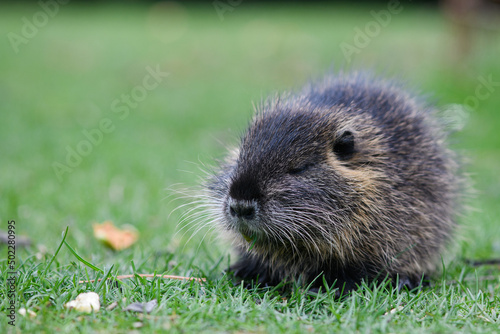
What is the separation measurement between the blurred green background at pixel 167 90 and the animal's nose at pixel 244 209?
2.63 ft

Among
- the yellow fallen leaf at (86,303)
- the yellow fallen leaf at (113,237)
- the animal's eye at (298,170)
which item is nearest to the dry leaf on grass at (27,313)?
the yellow fallen leaf at (86,303)

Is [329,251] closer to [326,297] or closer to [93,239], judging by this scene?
[326,297]

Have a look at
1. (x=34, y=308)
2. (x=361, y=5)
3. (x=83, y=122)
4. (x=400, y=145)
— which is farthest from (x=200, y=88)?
(x=361, y=5)

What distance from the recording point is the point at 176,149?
309 inches

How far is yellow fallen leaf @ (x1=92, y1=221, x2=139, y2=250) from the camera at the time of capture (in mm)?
4492

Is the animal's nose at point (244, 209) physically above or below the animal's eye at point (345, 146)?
below

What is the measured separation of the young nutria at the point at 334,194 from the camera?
136 inches

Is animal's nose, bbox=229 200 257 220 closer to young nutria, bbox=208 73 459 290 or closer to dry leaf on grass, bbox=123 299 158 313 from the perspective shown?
young nutria, bbox=208 73 459 290

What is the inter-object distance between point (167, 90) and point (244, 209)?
844cm

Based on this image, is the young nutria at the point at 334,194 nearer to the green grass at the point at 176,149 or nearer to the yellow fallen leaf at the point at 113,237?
the green grass at the point at 176,149

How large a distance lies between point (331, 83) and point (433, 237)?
153 centimetres

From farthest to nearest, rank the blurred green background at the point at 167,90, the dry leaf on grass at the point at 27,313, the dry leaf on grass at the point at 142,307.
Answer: the blurred green background at the point at 167,90, the dry leaf on grass at the point at 142,307, the dry leaf on grass at the point at 27,313

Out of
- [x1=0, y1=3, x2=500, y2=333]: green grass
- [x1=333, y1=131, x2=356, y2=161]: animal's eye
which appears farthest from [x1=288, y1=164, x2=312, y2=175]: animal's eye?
[x1=0, y1=3, x2=500, y2=333]: green grass

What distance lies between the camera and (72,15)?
19781 millimetres
